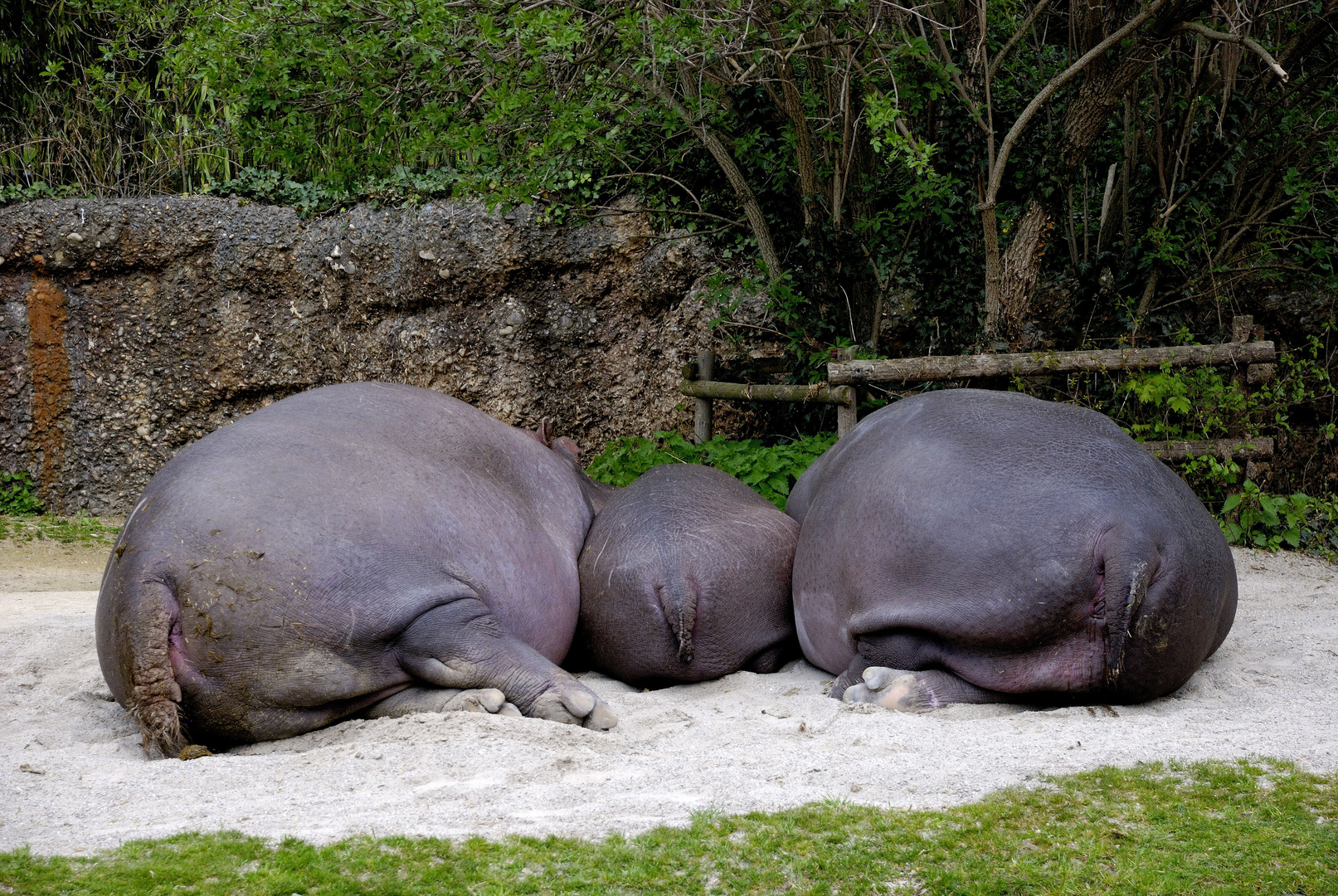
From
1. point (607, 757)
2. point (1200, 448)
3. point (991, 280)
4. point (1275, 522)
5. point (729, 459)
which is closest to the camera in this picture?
point (607, 757)

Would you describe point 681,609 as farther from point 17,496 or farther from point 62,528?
point 17,496

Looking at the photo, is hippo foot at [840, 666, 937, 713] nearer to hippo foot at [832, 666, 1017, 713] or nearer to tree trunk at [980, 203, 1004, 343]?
hippo foot at [832, 666, 1017, 713]

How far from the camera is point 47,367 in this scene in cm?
773

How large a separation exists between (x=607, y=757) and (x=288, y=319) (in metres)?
5.92

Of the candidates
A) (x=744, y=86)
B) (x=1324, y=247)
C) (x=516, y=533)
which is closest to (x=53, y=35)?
(x=744, y=86)

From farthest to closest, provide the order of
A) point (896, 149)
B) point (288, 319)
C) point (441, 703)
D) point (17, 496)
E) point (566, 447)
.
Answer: point (288, 319)
point (17, 496)
point (896, 149)
point (566, 447)
point (441, 703)

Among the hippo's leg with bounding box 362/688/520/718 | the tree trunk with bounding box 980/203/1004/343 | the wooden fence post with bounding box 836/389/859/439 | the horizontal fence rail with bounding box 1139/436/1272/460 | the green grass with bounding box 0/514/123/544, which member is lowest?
the green grass with bounding box 0/514/123/544

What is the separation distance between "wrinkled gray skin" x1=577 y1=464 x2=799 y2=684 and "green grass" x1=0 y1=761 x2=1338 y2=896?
147 cm

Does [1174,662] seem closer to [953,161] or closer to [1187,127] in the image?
[953,161]

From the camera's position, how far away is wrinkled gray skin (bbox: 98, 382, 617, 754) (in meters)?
3.03

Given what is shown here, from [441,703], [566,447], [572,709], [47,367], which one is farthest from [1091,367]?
[47,367]

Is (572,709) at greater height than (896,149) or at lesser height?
lesser

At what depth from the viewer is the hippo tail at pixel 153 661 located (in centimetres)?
300

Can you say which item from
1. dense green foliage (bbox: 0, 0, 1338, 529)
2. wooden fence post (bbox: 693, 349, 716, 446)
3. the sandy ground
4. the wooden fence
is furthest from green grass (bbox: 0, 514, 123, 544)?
the wooden fence
